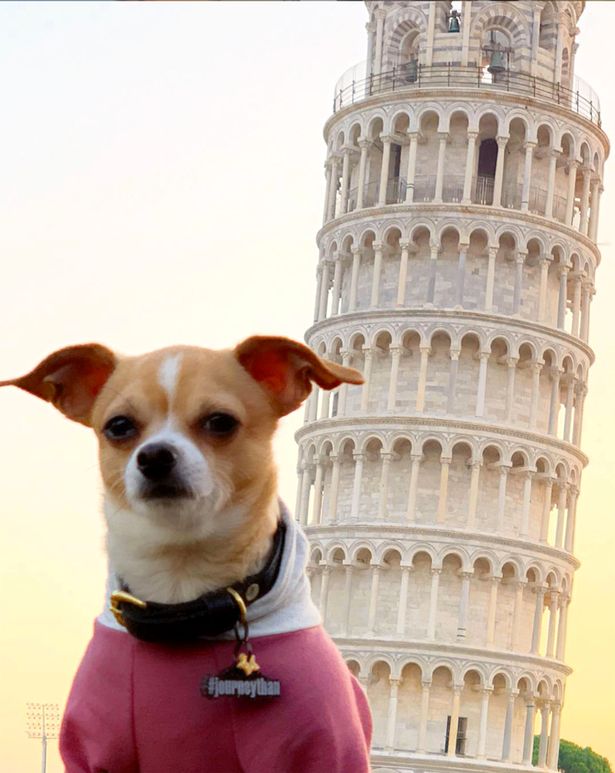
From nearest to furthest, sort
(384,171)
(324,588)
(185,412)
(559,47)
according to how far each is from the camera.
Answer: (185,412), (324,588), (384,171), (559,47)

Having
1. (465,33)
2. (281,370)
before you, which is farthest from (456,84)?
(281,370)

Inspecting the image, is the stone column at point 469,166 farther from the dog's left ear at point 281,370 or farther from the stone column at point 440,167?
the dog's left ear at point 281,370

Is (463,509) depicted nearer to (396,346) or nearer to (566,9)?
(396,346)

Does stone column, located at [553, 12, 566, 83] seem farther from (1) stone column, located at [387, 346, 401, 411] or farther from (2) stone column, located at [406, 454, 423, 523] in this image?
(2) stone column, located at [406, 454, 423, 523]

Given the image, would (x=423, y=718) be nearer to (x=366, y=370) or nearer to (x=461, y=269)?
(x=366, y=370)

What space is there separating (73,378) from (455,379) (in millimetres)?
Answer: 40660

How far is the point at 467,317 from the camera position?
1757 inches

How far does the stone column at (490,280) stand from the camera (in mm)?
45000


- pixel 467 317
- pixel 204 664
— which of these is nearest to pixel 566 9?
pixel 467 317

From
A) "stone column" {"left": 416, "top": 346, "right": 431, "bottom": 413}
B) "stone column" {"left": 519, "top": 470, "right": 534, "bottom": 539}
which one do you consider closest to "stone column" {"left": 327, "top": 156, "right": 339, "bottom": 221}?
"stone column" {"left": 416, "top": 346, "right": 431, "bottom": 413}

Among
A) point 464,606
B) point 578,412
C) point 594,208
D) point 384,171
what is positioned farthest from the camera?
point 594,208

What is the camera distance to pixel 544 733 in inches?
1829

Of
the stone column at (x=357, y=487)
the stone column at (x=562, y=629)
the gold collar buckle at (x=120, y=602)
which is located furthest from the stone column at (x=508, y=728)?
the gold collar buckle at (x=120, y=602)

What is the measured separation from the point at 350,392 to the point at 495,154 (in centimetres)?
812
